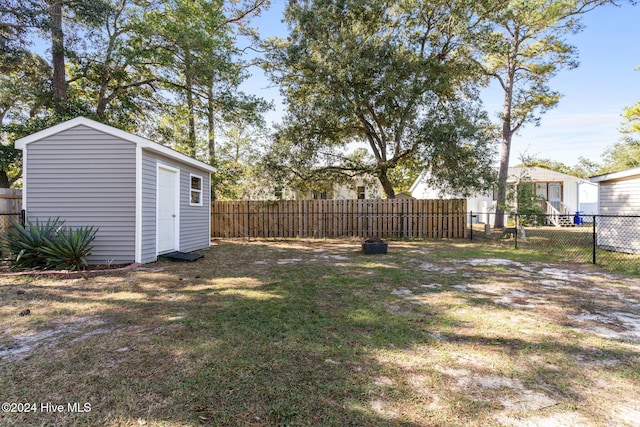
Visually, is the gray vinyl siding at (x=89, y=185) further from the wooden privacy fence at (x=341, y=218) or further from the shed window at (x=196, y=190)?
the wooden privacy fence at (x=341, y=218)

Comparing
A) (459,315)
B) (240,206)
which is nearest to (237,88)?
(240,206)

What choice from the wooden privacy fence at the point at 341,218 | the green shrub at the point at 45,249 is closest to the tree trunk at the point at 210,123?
the wooden privacy fence at the point at 341,218

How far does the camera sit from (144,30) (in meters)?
10.6

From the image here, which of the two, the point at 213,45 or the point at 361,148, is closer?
the point at 213,45

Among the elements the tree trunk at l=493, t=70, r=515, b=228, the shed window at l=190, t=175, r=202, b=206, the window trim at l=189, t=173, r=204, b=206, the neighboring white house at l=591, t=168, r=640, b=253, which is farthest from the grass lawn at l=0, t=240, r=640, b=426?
the tree trunk at l=493, t=70, r=515, b=228

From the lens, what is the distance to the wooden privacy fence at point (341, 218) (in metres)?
12.4

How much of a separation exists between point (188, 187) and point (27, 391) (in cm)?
683

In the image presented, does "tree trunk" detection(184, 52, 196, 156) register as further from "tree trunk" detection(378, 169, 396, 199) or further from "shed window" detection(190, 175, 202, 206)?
"tree trunk" detection(378, 169, 396, 199)

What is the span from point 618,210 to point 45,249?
14188 millimetres

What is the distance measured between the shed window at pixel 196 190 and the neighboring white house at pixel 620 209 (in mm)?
12053

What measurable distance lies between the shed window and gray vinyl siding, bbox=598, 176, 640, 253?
12.2m

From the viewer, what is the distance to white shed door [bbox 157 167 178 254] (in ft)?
23.5

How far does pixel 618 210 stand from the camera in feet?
29.2

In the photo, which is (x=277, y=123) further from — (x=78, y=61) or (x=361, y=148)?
(x=78, y=61)
